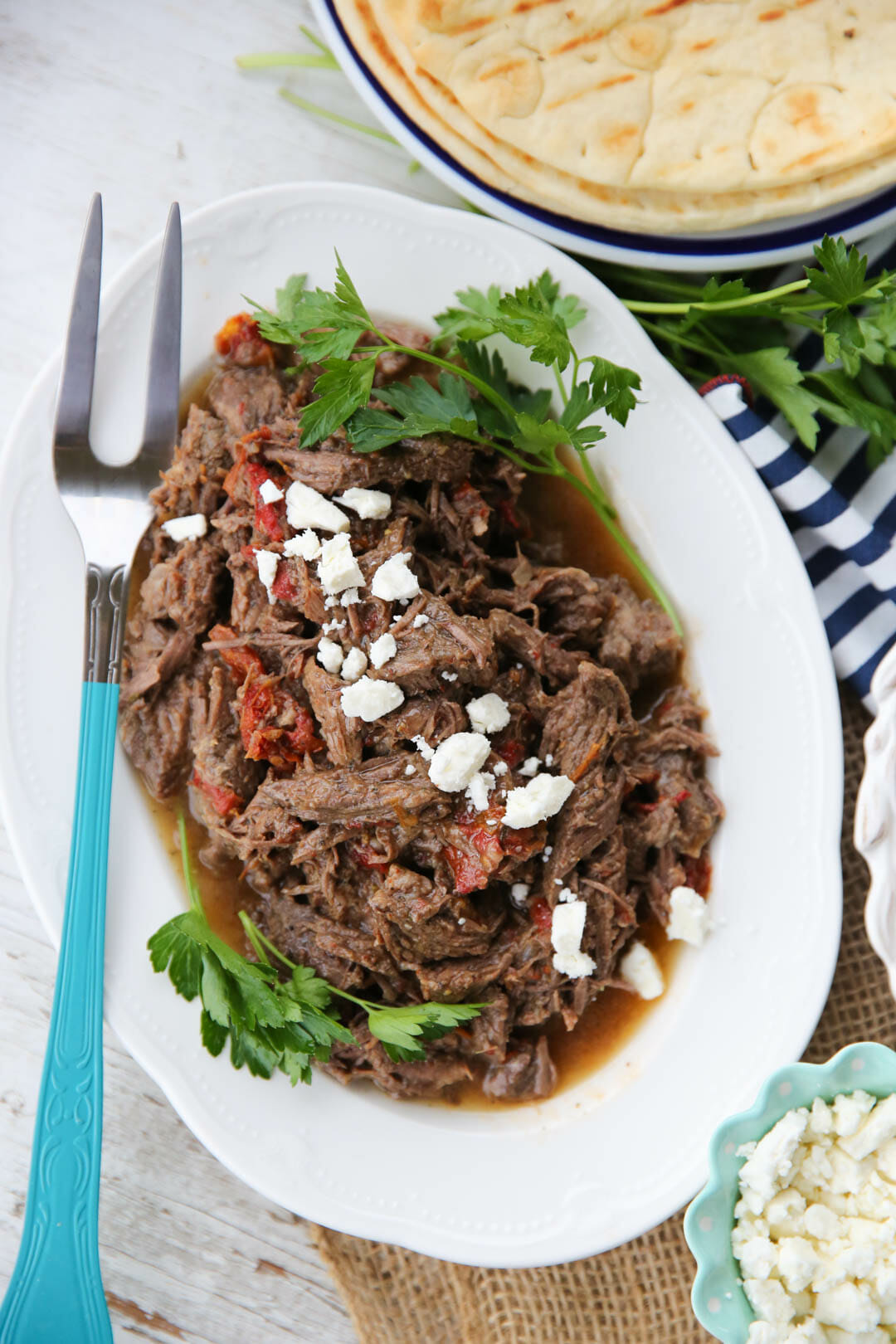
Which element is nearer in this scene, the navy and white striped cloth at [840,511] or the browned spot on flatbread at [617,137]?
the browned spot on flatbread at [617,137]

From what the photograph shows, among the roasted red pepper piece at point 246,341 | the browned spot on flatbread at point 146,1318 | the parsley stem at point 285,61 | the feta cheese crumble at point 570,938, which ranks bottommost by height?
the browned spot on flatbread at point 146,1318

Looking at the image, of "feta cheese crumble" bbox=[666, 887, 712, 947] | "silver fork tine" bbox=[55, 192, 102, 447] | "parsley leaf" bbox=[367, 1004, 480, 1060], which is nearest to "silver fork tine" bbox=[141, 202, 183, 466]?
"silver fork tine" bbox=[55, 192, 102, 447]

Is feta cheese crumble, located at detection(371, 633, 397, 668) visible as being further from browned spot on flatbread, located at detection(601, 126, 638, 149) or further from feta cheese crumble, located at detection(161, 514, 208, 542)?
browned spot on flatbread, located at detection(601, 126, 638, 149)

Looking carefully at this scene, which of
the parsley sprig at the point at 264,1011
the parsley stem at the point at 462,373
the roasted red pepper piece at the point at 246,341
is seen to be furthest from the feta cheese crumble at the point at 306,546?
the parsley sprig at the point at 264,1011

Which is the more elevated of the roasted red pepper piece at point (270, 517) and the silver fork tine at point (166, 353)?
the silver fork tine at point (166, 353)

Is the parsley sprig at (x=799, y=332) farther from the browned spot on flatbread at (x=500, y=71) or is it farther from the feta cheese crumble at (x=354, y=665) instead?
the feta cheese crumble at (x=354, y=665)

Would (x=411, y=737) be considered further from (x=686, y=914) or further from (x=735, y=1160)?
(x=735, y=1160)
